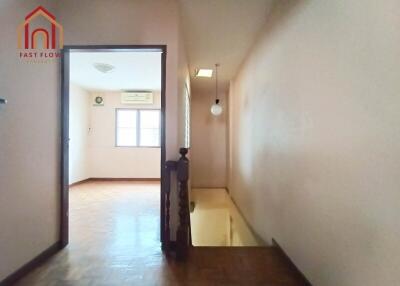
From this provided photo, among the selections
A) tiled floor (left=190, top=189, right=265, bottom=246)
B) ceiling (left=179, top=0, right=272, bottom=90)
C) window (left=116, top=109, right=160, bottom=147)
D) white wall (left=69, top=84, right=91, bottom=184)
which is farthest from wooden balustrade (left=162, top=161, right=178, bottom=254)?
window (left=116, top=109, right=160, bottom=147)

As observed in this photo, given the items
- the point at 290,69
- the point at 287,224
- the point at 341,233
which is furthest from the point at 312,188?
the point at 290,69

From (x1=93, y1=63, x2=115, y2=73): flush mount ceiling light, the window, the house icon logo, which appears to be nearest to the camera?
the house icon logo

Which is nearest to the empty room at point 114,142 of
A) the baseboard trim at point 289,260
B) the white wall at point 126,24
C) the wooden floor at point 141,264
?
the wooden floor at point 141,264

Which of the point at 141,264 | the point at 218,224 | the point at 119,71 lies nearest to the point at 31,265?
the point at 141,264

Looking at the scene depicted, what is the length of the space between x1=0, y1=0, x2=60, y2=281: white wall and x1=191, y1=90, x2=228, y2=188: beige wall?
5.53 meters

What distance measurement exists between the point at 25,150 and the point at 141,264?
1366mm

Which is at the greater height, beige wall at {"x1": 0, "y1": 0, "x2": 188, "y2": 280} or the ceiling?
the ceiling

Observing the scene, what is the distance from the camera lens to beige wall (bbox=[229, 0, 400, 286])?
1292 millimetres

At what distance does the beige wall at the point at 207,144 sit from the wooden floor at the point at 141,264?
14.6 ft

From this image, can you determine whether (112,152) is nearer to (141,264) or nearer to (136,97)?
(136,97)

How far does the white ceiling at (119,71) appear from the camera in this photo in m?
4.98

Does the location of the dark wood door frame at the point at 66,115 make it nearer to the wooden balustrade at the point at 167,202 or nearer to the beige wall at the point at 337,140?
the wooden balustrade at the point at 167,202

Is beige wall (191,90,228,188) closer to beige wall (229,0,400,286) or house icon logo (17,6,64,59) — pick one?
beige wall (229,0,400,286)

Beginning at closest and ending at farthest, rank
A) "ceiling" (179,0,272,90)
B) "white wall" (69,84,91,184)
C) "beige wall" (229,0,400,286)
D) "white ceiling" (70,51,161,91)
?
1. "beige wall" (229,0,400,286)
2. "ceiling" (179,0,272,90)
3. "white ceiling" (70,51,161,91)
4. "white wall" (69,84,91,184)
